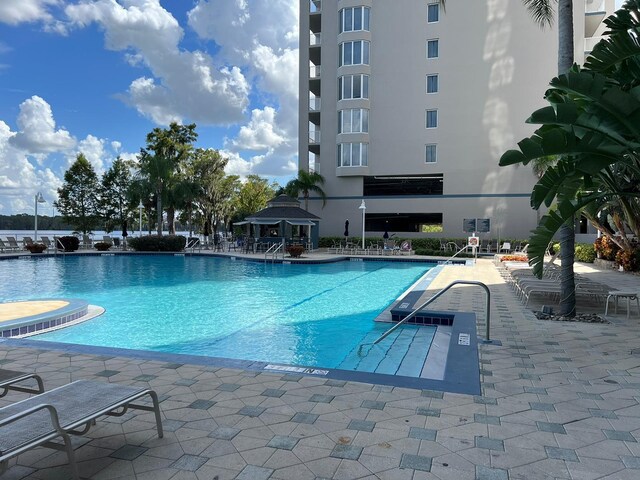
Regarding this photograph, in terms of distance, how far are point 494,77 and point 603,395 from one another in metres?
26.8

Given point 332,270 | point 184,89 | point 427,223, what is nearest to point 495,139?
point 427,223

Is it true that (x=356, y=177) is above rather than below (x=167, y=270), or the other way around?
above

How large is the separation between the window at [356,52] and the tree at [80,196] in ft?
71.4

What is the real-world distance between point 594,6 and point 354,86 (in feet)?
52.7

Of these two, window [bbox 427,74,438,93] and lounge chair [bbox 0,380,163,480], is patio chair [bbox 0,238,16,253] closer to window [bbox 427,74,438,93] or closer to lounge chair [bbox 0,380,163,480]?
lounge chair [bbox 0,380,163,480]

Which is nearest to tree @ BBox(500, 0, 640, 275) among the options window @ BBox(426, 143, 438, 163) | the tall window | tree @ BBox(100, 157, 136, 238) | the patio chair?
window @ BBox(426, 143, 438, 163)

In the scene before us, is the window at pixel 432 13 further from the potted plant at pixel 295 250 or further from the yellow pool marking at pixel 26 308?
the yellow pool marking at pixel 26 308

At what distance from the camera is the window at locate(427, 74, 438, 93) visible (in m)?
27.8

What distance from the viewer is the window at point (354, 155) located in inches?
1134

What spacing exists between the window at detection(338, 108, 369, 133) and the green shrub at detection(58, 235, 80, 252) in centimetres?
1744

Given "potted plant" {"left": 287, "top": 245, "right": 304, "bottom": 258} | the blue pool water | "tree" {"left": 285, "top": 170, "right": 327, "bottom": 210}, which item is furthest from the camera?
"tree" {"left": 285, "top": 170, "right": 327, "bottom": 210}

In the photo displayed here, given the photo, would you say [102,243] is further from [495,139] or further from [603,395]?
[603,395]

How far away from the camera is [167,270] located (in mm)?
17672

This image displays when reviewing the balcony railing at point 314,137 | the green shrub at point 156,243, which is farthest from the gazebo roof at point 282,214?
the balcony railing at point 314,137
